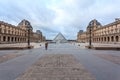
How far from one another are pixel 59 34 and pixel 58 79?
171 metres

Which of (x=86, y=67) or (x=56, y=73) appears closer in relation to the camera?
(x=56, y=73)

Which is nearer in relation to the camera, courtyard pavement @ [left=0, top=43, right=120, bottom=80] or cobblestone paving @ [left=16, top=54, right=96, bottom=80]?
cobblestone paving @ [left=16, top=54, right=96, bottom=80]

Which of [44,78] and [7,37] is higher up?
[7,37]

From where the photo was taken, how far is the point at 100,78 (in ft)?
22.5

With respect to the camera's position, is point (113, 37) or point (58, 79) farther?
point (113, 37)

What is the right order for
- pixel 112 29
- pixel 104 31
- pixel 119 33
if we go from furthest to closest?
pixel 104 31, pixel 112 29, pixel 119 33

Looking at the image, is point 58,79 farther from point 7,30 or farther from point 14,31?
point 14,31

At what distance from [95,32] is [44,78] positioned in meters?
121

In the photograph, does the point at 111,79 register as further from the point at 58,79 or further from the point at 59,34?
the point at 59,34

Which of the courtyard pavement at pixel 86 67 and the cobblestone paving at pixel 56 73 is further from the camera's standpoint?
the courtyard pavement at pixel 86 67

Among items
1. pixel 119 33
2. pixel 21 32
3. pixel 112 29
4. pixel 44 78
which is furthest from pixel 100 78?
pixel 21 32

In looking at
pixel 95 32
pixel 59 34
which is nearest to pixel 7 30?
pixel 95 32

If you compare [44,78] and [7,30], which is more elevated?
[7,30]

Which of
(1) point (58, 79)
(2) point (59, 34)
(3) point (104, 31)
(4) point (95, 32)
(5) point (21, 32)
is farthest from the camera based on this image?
(2) point (59, 34)
